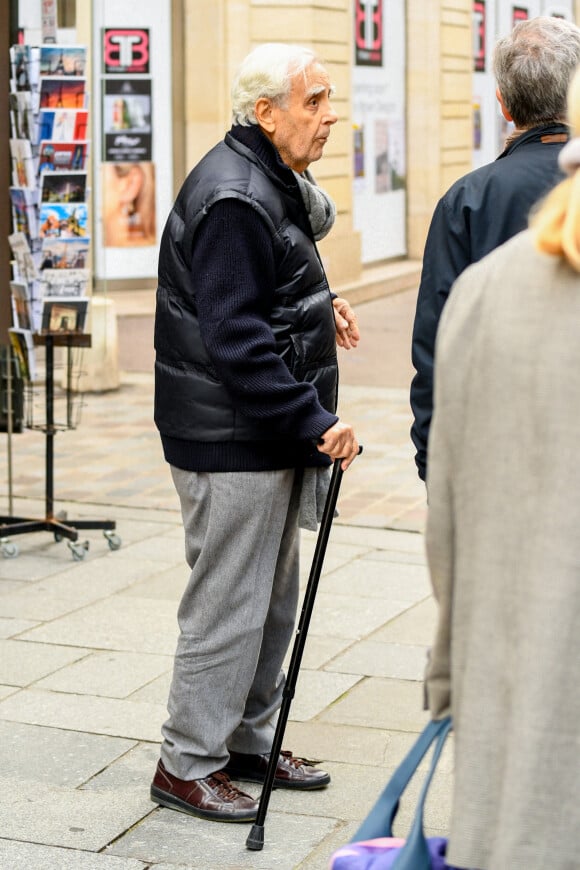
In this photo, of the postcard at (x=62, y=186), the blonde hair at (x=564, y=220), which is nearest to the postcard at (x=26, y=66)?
the postcard at (x=62, y=186)

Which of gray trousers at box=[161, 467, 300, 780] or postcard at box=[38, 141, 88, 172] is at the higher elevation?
postcard at box=[38, 141, 88, 172]

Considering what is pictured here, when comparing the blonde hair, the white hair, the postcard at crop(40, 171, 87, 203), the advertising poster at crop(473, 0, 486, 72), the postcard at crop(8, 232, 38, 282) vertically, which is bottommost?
the postcard at crop(8, 232, 38, 282)

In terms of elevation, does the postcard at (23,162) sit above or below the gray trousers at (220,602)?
above

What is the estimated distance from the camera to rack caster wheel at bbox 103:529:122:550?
663 centimetres

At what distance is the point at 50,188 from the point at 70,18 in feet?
5.02

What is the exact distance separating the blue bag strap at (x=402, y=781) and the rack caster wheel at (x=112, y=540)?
14.7 ft

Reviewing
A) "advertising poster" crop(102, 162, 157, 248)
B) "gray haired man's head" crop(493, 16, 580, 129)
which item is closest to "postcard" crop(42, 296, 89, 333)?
"gray haired man's head" crop(493, 16, 580, 129)

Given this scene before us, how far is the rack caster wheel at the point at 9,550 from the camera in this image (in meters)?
6.57

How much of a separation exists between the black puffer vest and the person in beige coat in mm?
1658

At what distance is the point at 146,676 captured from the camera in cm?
501

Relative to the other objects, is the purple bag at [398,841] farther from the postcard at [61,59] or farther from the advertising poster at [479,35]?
the advertising poster at [479,35]

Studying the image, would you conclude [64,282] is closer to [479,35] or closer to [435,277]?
[435,277]

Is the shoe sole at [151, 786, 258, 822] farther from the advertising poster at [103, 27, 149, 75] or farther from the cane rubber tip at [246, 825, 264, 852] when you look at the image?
the advertising poster at [103, 27, 149, 75]

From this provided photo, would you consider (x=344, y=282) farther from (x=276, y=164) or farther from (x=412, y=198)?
(x=276, y=164)
